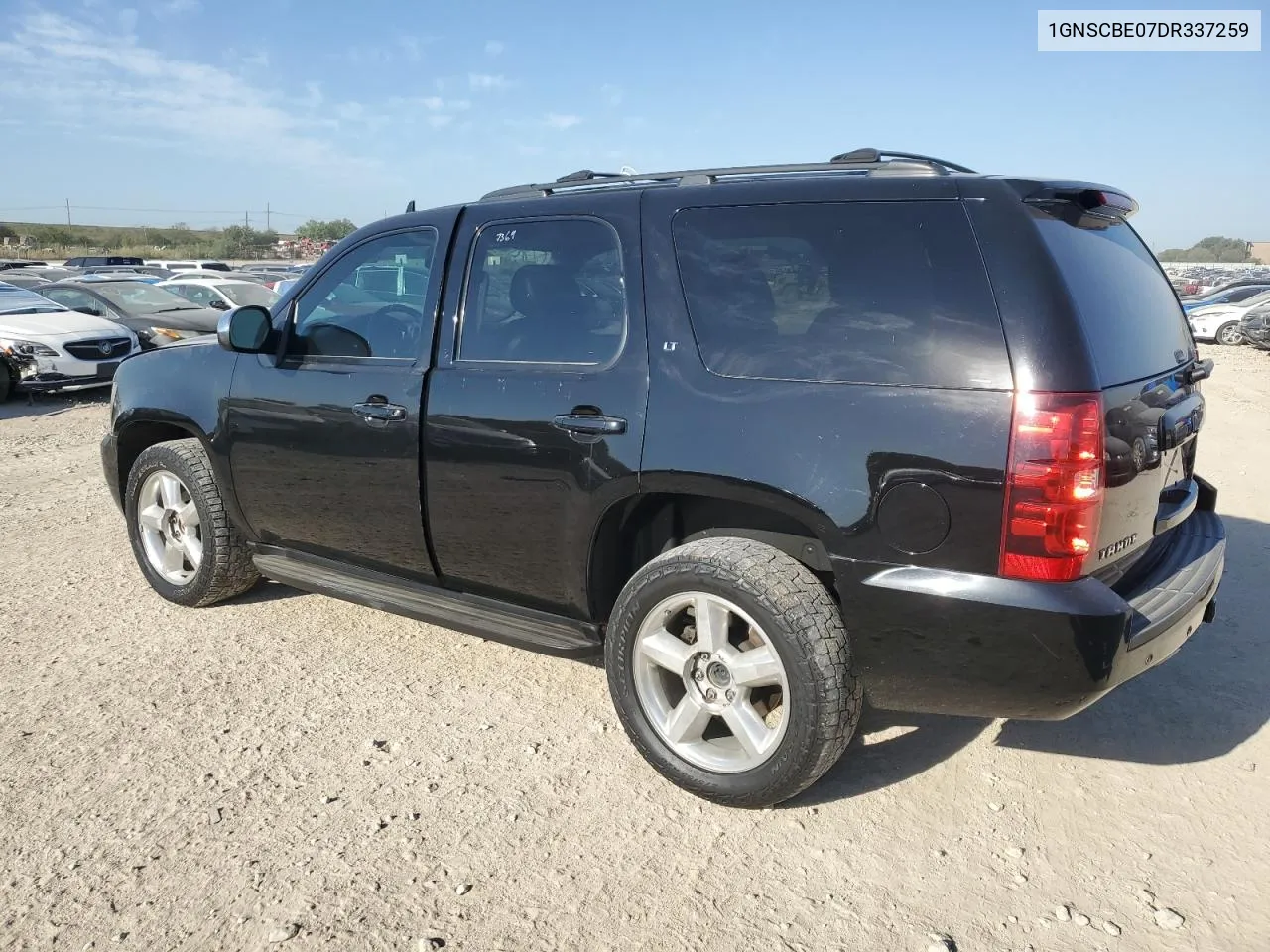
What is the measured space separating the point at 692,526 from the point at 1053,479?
3.97ft

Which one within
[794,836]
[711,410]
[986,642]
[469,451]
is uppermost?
[711,410]

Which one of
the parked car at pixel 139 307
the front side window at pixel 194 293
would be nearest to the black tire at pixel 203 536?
the parked car at pixel 139 307

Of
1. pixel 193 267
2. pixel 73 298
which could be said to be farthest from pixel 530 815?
pixel 193 267

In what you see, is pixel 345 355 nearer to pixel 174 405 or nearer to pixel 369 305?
pixel 369 305

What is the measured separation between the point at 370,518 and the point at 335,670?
0.69 metres

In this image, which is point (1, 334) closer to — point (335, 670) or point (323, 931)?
point (335, 670)

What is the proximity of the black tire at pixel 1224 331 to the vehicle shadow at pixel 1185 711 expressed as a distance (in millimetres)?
20206

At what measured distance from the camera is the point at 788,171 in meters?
3.17

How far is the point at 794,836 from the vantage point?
2850 mm

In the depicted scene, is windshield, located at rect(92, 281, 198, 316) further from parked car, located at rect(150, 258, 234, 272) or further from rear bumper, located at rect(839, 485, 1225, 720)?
parked car, located at rect(150, 258, 234, 272)

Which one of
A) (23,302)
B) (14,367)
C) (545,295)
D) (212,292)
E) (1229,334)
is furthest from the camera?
(1229,334)

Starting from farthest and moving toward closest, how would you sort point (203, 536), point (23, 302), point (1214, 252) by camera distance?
1. point (1214, 252)
2. point (23, 302)
3. point (203, 536)

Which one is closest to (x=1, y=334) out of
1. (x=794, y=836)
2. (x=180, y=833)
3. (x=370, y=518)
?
(x=370, y=518)

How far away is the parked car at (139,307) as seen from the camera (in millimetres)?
13836
